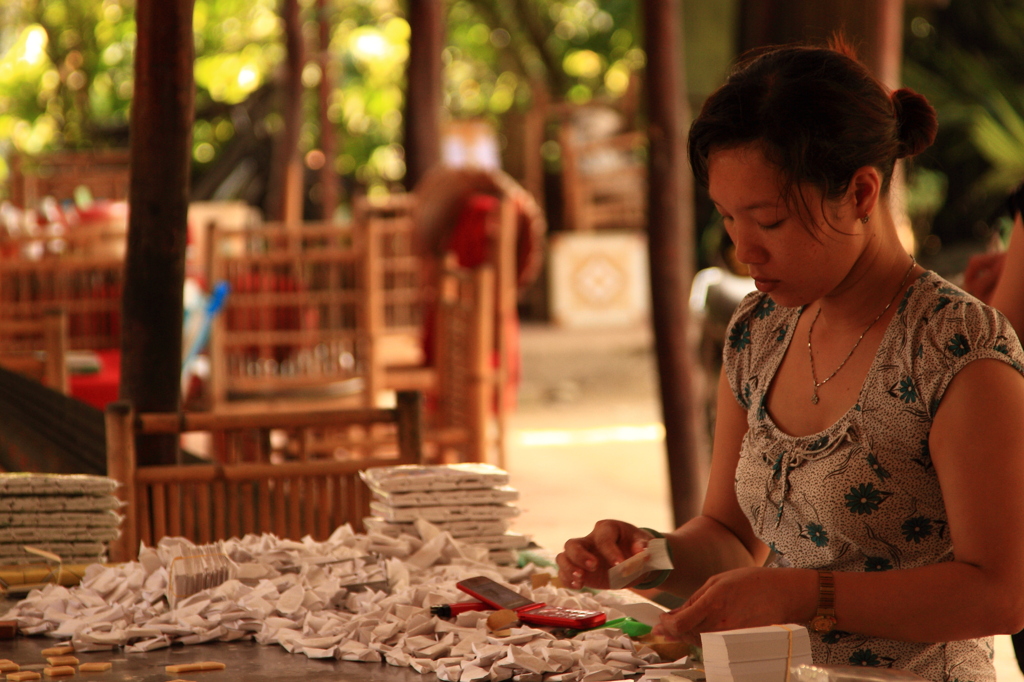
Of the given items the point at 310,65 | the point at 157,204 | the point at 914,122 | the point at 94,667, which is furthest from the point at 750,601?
the point at 310,65

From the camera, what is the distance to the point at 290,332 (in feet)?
15.4

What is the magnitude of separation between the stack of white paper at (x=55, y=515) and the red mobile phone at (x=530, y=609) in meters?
0.63

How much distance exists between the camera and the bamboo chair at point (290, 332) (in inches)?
175

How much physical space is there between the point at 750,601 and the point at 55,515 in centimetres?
113

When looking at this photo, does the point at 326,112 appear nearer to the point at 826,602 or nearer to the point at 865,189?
the point at 865,189

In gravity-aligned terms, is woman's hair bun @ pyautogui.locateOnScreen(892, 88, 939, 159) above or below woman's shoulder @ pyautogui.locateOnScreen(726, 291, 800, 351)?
above

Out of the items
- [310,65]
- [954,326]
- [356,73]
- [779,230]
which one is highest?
[356,73]

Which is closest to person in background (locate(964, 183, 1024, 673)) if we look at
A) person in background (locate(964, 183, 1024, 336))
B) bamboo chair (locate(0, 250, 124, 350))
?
person in background (locate(964, 183, 1024, 336))

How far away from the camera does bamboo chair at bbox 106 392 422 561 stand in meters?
1.97

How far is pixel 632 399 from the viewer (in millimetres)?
7777

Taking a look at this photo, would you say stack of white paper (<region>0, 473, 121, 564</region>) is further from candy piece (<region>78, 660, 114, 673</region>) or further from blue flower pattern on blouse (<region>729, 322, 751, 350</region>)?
blue flower pattern on blouse (<region>729, 322, 751, 350</region>)

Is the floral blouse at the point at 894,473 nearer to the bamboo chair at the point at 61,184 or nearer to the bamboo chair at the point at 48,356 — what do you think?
the bamboo chair at the point at 48,356

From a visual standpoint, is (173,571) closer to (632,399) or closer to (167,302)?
(167,302)

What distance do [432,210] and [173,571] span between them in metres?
3.61
